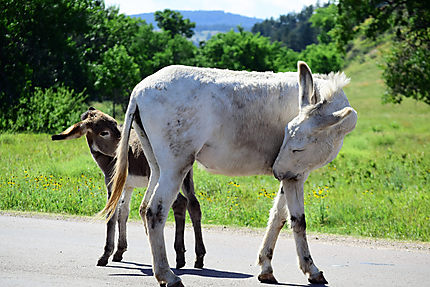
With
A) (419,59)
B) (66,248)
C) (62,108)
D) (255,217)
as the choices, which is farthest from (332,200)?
(62,108)

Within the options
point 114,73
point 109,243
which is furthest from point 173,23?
A: point 109,243

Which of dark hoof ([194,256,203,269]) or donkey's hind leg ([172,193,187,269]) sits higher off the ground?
donkey's hind leg ([172,193,187,269])

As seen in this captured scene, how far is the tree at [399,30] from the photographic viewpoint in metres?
25.1

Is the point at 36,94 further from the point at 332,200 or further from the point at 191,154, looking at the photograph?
the point at 191,154

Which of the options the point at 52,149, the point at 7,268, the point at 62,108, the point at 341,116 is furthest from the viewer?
the point at 62,108

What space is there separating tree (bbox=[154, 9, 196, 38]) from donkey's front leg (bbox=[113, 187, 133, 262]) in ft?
321

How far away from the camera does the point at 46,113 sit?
33.2 m

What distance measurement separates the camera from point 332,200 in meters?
14.1

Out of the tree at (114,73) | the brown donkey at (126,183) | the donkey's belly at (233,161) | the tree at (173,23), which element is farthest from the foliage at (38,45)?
the tree at (173,23)

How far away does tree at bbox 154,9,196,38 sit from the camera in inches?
4161

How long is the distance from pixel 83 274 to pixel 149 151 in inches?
62.0

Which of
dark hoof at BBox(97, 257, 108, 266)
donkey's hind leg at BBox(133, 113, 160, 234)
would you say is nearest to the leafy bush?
dark hoof at BBox(97, 257, 108, 266)

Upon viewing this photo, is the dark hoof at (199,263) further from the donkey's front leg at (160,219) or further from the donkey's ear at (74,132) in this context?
the donkey's ear at (74,132)

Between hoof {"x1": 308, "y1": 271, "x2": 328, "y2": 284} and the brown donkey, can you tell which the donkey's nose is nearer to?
hoof {"x1": 308, "y1": 271, "x2": 328, "y2": 284}
